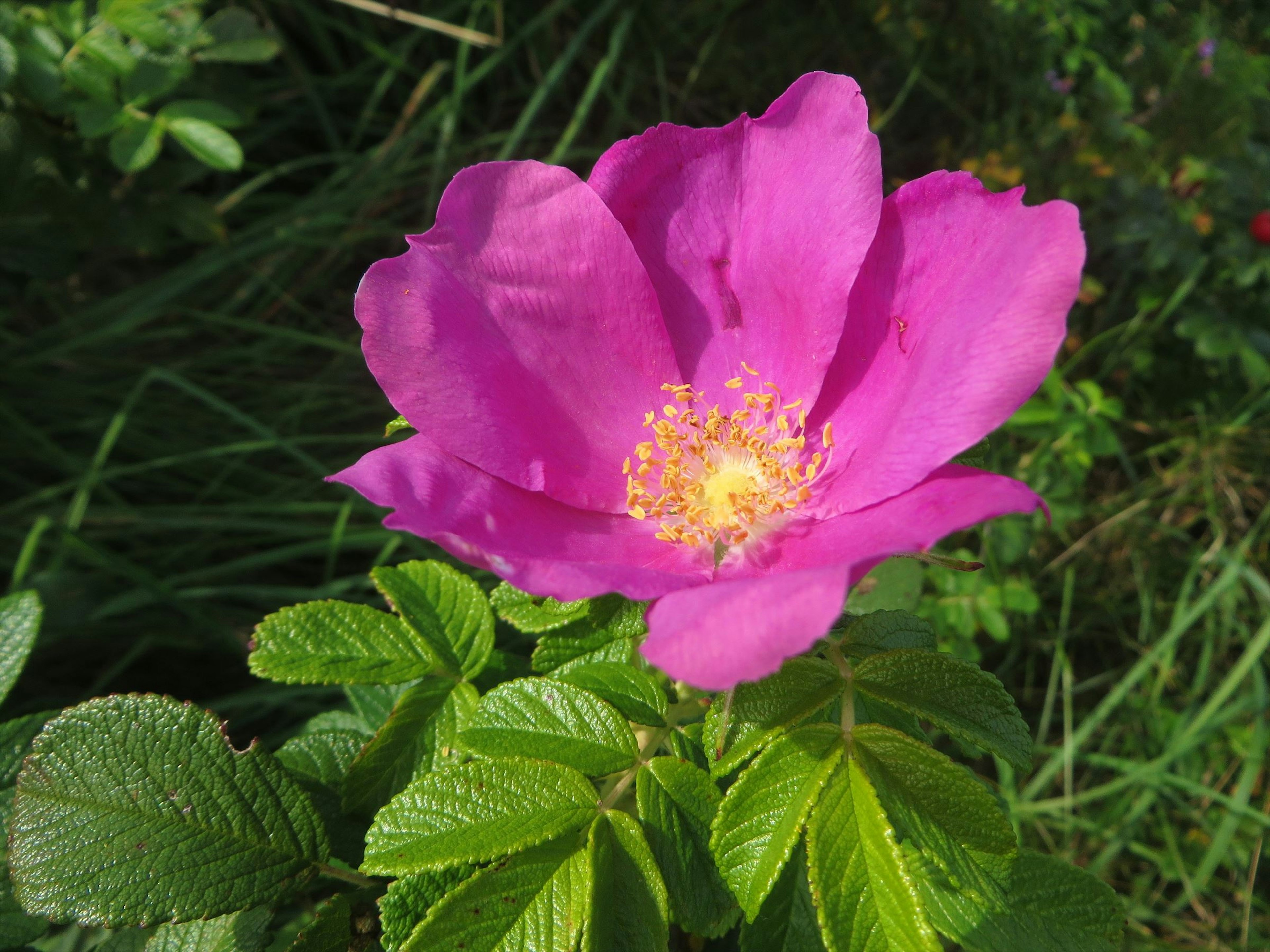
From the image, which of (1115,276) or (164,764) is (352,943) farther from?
(1115,276)

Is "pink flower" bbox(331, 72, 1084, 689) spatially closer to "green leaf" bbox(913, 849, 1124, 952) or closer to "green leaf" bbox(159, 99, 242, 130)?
"green leaf" bbox(913, 849, 1124, 952)

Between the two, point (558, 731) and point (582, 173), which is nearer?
point (558, 731)

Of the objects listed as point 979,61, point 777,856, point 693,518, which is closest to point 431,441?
point 693,518

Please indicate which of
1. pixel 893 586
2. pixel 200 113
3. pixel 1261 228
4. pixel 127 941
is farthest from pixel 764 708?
A: pixel 1261 228

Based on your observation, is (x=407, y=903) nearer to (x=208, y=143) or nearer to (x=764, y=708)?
(x=764, y=708)

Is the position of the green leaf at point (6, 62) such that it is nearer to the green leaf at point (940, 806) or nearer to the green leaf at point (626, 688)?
the green leaf at point (626, 688)

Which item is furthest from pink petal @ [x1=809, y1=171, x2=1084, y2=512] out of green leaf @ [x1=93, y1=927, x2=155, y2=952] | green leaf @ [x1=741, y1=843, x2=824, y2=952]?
green leaf @ [x1=93, y1=927, x2=155, y2=952]

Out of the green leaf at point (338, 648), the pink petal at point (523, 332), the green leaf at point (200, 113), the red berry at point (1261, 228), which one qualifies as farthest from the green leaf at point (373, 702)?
the red berry at point (1261, 228)
